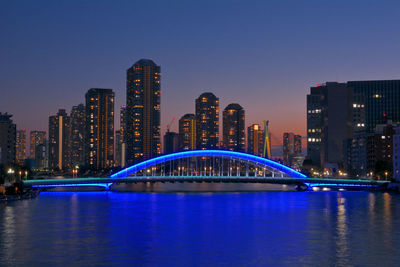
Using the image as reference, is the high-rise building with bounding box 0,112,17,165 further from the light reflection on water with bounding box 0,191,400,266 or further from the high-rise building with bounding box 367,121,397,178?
the light reflection on water with bounding box 0,191,400,266

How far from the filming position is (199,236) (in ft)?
168

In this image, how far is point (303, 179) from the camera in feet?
437

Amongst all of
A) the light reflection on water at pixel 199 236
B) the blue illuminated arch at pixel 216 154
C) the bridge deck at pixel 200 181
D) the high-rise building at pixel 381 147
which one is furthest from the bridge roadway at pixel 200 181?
the light reflection on water at pixel 199 236

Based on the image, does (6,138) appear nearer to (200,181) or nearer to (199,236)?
(200,181)

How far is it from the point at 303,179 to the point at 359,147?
205 ft

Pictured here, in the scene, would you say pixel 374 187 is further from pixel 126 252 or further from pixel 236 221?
pixel 126 252

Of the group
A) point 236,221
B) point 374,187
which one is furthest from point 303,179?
point 236,221

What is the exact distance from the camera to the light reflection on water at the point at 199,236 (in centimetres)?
3975

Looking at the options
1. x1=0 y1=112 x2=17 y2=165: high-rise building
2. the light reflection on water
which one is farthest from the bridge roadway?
x1=0 y1=112 x2=17 y2=165: high-rise building

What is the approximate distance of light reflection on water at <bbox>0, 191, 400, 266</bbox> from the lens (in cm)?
3975

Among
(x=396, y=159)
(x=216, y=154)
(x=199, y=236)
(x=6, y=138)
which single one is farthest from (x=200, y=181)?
(x=6, y=138)

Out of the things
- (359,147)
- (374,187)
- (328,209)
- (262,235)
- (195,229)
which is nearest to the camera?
(262,235)

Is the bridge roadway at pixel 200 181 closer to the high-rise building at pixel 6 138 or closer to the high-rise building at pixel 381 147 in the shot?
the high-rise building at pixel 381 147

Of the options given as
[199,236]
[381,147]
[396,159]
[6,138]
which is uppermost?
[6,138]
